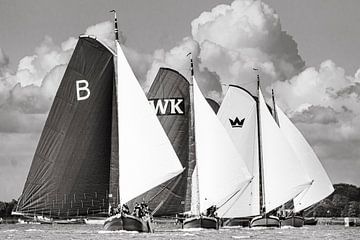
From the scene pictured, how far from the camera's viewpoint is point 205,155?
93.4 meters

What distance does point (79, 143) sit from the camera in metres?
79.2

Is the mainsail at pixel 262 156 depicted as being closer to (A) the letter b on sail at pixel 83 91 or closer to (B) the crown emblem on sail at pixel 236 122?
(B) the crown emblem on sail at pixel 236 122

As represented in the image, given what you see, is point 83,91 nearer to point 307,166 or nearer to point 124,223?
point 124,223

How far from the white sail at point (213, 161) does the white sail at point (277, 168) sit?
12386 millimetres

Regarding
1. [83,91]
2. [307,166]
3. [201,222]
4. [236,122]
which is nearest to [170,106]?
[236,122]

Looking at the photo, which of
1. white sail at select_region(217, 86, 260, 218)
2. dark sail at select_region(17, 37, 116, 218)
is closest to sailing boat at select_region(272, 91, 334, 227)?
white sail at select_region(217, 86, 260, 218)

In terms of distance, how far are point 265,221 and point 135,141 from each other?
1342 inches

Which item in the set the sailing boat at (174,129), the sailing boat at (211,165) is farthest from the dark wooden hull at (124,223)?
the sailing boat at (174,129)

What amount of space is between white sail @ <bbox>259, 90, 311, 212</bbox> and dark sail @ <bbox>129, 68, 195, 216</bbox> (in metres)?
9.32

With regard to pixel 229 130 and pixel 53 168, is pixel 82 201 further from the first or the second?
pixel 229 130

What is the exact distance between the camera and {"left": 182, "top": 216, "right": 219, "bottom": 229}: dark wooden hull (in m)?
93.0

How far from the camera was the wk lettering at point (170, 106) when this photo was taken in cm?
10431

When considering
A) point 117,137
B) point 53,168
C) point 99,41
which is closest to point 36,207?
point 53,168

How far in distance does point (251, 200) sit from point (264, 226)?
4615mm
